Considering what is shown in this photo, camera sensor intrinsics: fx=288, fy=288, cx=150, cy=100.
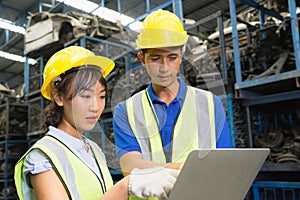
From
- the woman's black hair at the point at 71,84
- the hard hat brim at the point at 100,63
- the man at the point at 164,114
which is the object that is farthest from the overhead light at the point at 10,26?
the man at the point at 164,114

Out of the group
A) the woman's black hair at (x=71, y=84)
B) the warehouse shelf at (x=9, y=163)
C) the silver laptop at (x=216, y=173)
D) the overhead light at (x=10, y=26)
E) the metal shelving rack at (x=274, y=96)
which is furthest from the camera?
the overhead light at (x=10, y=26)

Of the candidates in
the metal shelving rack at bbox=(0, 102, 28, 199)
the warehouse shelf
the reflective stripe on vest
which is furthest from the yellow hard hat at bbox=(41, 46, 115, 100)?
the metal shelving rack at bbox=(0, 102, 28, 199)

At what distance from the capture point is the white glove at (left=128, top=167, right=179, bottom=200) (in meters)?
0.55

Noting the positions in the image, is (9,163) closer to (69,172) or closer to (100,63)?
(69,172)

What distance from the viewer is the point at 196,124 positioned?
577 mm

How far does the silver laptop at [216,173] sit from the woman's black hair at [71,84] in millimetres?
266

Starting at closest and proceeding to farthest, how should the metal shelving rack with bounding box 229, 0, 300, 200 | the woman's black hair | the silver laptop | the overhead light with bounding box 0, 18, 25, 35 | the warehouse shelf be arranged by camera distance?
the silver laptop → the woman's black hair → the metal shelving rack with bounding box 229, 0, 300, 200 → the warehouse shelf → the overhead light with bounding box 0, 18, 25, 35

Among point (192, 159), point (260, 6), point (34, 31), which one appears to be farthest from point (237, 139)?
point (34, 31)

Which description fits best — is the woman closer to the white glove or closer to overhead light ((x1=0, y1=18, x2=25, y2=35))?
the white glove

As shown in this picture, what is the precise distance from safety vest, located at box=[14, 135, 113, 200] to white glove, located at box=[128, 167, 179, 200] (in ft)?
0.45

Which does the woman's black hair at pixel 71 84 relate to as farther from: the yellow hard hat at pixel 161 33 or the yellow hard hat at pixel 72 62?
the yellow hard hat at pixel 161 33

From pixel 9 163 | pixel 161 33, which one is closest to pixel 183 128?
pixel 161 33

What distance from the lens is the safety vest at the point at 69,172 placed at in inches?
27.7

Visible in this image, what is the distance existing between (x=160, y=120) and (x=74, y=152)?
1.05 feet
